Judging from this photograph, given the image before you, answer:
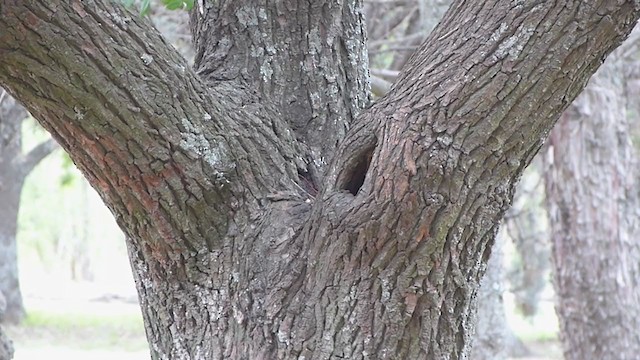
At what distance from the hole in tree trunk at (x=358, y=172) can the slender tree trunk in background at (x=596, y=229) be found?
416cm

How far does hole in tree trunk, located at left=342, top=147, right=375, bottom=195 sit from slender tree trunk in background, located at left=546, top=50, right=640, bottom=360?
4159 mm

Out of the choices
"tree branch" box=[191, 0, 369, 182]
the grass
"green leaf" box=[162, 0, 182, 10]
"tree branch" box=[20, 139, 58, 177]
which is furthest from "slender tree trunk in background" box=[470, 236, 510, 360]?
"tree branch" box=[20, 139, 58, 177]

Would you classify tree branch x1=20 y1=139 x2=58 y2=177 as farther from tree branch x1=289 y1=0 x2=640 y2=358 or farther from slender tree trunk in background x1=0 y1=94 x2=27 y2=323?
tree branch x1=289 y1=0 x2=640 y2=358

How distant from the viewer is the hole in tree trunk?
2280 mm

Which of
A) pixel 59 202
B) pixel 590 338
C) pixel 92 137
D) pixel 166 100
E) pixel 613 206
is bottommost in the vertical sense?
→ pixel 92 137

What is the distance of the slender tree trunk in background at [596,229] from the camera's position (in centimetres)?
594

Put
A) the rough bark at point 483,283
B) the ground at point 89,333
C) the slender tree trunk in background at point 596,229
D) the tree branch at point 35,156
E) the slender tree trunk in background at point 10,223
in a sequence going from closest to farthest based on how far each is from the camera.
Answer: the rough bark at point 483,283
the slender tree trunk in background at point 596,229
the ground at point 89,333
the tree branch at point 35,156
the slender tree trunk in background at point 10,223

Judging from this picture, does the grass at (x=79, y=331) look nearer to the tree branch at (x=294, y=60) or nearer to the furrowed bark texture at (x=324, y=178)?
the tree branch at (x=294, y=60)

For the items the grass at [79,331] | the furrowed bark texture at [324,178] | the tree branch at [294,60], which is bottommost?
the furrowed bark texture at [324,178]

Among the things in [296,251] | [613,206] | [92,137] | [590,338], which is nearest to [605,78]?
[613,206]

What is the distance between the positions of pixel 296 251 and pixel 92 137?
65cm

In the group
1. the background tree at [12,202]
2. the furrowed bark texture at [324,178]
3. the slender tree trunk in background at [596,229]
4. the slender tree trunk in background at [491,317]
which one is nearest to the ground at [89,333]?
the background tree at [12,202]

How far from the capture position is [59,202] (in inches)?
1395

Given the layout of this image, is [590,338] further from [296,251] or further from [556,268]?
[296,251]
